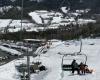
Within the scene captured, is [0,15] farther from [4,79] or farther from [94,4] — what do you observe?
[94,4]

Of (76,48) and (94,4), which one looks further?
(76,48)

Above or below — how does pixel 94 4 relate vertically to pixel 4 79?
above

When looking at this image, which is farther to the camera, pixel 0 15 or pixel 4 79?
pixel 0 15

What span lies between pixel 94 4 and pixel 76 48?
37.1 feet

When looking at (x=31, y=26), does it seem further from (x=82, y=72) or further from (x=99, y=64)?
(x=82, y=72)

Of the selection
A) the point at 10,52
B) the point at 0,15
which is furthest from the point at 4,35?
the point at 10,52

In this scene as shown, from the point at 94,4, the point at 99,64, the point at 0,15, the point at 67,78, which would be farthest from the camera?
the point at 0,15

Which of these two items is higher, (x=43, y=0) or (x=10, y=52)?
(x=43, y=0)

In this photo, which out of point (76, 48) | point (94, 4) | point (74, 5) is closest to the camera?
point (94, 4)

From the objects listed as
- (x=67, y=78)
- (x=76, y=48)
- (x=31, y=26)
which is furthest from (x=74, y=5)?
(x=31, y=26)

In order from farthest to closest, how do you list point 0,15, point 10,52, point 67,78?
point 0,15, point 10,52, point 67,78

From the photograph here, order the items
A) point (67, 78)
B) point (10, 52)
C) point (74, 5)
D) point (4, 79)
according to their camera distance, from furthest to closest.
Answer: point (10, 52) < point (4, 79) < point (67, 78) < point (74, 5)

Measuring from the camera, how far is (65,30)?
84.3 feet

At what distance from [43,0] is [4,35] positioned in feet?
61.9
